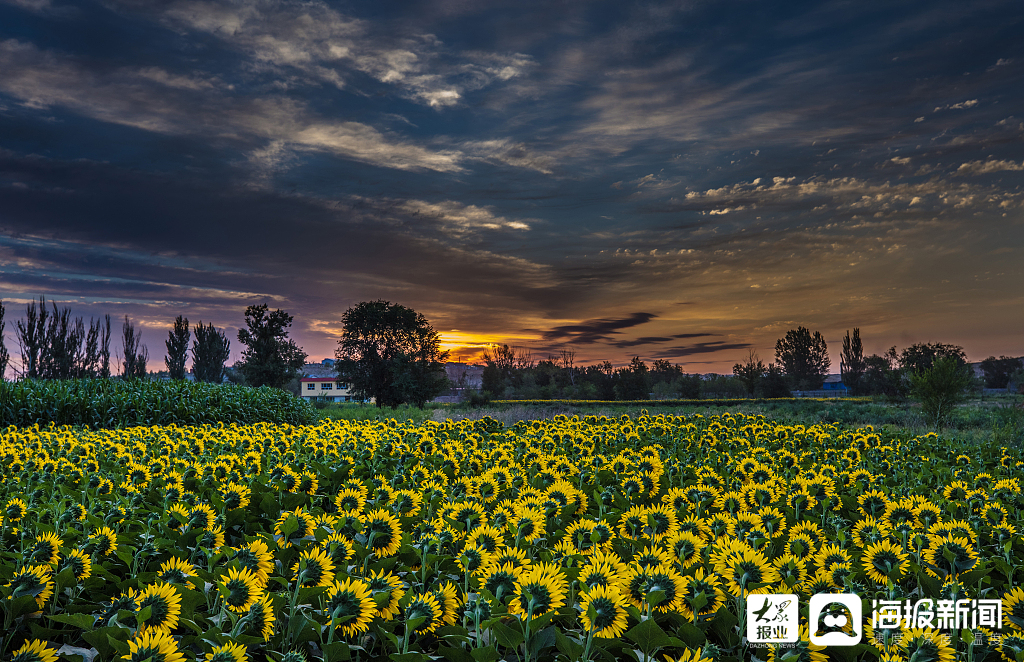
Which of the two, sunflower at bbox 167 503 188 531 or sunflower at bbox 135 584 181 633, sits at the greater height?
sunflower at bbox 167 503 188 531

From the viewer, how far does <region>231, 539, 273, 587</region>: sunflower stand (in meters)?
2.18

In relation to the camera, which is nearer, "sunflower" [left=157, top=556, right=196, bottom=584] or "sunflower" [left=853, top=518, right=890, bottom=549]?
"sunflower" [left=157, top=556, right=196, bottom=584]

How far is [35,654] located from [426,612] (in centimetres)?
123

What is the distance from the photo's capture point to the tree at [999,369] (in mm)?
66188

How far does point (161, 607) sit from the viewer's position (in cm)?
191

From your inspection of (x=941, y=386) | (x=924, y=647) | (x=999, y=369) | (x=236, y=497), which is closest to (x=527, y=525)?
(x=924, y=647)

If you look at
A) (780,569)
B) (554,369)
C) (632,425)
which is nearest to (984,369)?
(554,369)

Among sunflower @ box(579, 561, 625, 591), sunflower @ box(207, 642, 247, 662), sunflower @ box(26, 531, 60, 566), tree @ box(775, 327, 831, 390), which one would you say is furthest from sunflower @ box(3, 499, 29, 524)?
tree @ box(775, 327, 831, 390)

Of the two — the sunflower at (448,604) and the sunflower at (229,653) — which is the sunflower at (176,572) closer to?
the sunflower at (229,653)

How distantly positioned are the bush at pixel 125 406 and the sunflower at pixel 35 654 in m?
10.7

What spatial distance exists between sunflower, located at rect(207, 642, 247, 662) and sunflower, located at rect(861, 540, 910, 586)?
8.19 feet

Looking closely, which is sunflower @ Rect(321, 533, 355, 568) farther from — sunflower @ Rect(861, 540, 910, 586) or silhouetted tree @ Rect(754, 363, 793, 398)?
silhouetted tree @ Rect(754, 363, 793, 398)

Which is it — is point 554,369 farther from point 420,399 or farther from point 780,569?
point 780,569

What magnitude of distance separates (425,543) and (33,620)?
1499 mm
